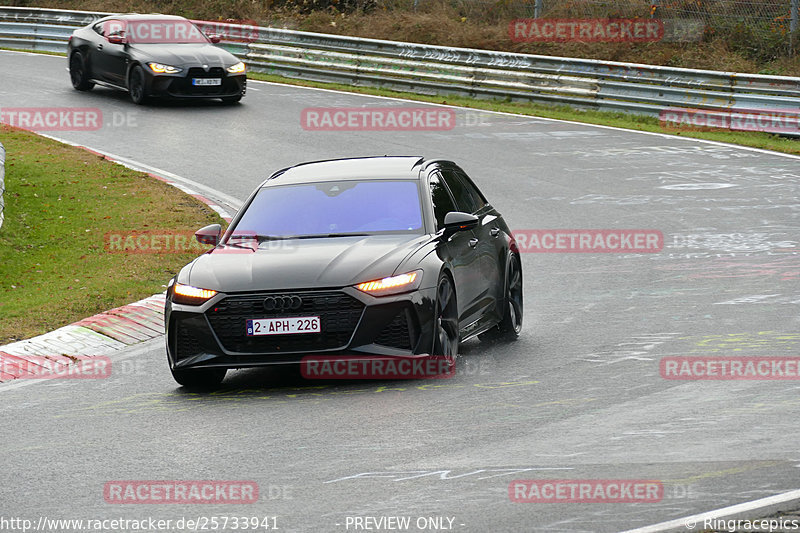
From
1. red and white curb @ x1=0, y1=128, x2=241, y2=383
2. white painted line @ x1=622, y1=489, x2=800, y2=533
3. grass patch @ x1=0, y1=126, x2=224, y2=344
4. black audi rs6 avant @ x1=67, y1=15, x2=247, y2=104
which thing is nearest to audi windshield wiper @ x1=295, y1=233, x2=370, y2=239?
red and white curb @ x1=0, y1=128, x2=241, y2=383

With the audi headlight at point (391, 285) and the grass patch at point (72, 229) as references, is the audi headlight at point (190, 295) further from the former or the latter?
the grass patch at point (72, 229)

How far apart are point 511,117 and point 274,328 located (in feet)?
56.3

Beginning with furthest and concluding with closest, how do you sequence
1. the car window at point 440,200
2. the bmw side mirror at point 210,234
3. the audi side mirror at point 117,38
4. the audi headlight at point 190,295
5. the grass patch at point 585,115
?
the audi side mirror at point 117,38 < the grass patch at point 585,115 < the car window at point 440,200 < the bmw side mirror at point 210,234 < the audi headlight at point 190,295

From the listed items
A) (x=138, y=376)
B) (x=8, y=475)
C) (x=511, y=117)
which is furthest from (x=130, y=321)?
(x=511, y=117)

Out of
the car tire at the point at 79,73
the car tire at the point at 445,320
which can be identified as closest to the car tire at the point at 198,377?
the car tire at the point at 445,320

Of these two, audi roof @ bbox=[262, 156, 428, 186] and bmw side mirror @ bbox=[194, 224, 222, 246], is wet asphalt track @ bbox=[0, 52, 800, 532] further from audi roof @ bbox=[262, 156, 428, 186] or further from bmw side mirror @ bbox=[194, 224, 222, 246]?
audi roof @ bbox=[262, 156, 428, 186]

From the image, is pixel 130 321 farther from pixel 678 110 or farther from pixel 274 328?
pixel 678 110

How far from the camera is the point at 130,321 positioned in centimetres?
1178

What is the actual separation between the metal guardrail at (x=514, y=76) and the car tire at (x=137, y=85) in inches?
206

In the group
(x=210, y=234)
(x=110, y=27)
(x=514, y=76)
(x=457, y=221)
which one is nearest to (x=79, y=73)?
(x=110, y=27)

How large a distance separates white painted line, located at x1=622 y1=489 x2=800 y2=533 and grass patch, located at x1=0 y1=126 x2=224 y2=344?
6797 millimetres

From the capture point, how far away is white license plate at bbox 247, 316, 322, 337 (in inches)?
347

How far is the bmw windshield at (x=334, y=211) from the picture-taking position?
32.5ft

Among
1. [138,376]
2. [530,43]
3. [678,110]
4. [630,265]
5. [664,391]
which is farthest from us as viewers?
[530,43]
